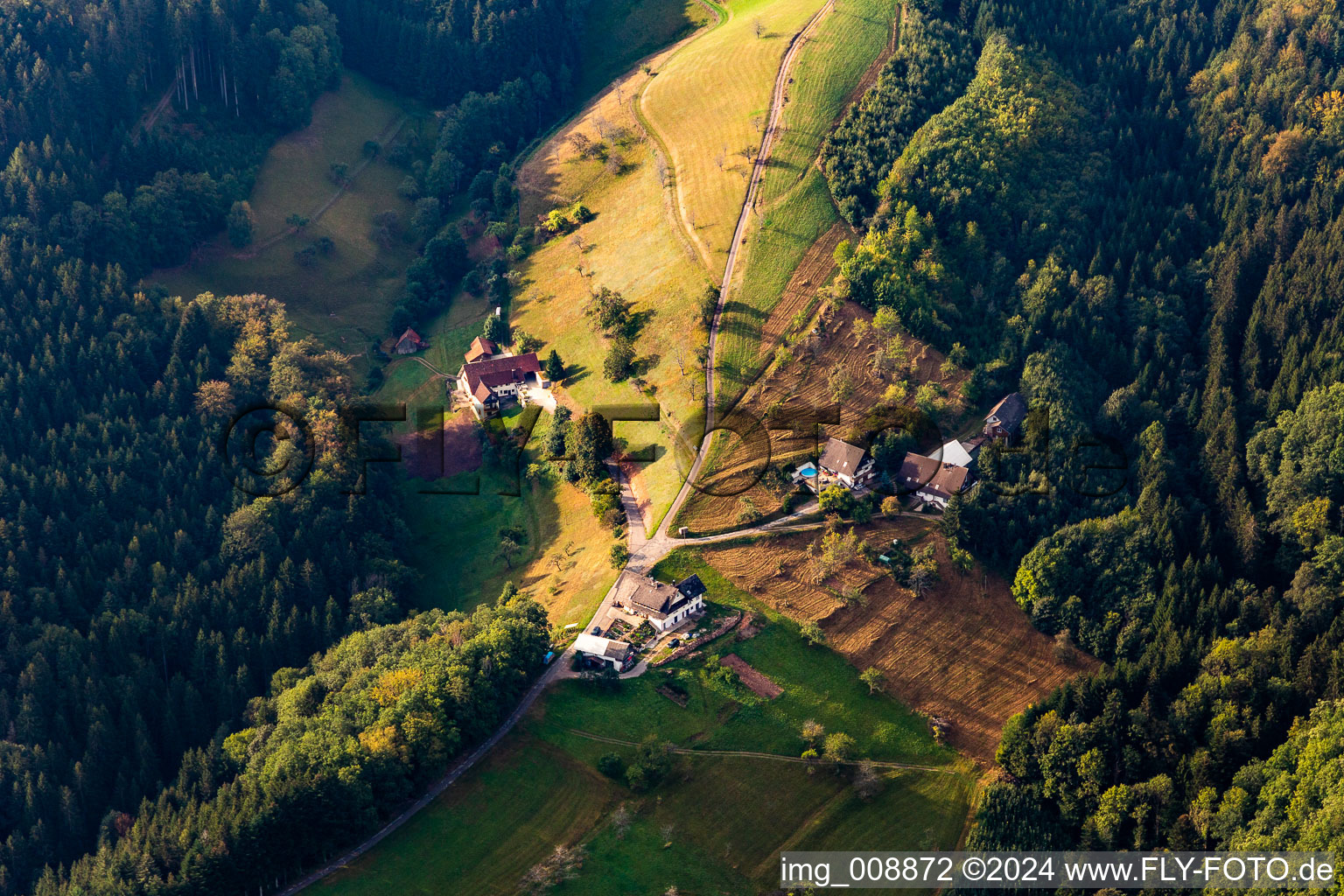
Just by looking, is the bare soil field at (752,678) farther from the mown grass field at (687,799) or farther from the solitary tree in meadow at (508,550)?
the solitary tree in meadow at (508,550)

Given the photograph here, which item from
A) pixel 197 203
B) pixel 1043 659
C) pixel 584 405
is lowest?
pixel 1043 659

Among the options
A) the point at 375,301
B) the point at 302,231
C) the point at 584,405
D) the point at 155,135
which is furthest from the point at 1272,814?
the point at 155,135

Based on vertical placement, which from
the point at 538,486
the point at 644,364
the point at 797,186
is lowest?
the point at 538,486

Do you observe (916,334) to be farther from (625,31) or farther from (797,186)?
(625,31)

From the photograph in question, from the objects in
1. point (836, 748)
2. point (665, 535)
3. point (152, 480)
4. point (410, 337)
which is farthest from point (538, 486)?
point (836, 748)

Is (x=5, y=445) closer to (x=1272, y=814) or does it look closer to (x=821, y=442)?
(x=821, y=442)

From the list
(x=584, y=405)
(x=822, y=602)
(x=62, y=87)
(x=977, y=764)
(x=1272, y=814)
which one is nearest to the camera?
(x=1272, y=814)

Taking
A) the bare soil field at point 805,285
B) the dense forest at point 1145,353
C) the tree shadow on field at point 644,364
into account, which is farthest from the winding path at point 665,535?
the dense forest at point 1145,353
